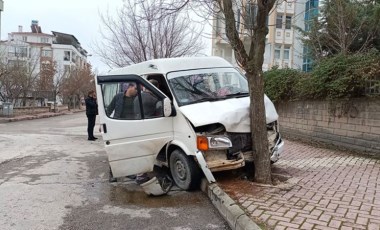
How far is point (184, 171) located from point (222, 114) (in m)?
1.19

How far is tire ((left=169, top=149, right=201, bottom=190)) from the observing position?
666 centimetres

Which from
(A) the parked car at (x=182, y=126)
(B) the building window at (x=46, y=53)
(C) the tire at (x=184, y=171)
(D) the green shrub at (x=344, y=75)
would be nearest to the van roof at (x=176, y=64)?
(A) the parked car at (x=182, y=126)

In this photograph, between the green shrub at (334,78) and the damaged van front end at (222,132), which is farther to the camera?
the green shrub at (334,78)

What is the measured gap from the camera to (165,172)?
25.3 ft

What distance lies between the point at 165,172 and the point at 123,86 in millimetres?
1823

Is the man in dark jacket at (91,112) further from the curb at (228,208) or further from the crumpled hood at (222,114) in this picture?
the curb at (228,208)

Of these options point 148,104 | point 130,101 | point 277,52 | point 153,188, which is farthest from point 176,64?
point 277,52

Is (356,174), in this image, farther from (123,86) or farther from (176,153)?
(123,86)

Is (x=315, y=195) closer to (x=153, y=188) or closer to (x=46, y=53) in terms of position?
(x=153, y=188)

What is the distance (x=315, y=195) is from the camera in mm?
5734

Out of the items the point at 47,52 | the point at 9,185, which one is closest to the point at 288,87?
the point at 9,185

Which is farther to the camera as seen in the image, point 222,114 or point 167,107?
point 167,107

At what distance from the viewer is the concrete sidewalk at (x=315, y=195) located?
4.62 metres

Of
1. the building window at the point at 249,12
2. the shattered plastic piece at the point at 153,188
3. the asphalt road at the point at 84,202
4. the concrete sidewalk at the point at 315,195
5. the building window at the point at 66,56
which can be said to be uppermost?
the building window at the point at 66,56
